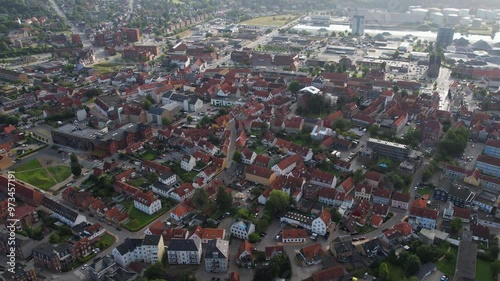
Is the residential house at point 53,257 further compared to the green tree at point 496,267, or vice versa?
the residential house at point 53,257

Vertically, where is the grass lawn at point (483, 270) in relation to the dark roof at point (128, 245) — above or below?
below

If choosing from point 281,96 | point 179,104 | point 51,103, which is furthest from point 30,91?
point 281,96

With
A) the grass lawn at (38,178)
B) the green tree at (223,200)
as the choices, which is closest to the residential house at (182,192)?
the green tree at (223,200)

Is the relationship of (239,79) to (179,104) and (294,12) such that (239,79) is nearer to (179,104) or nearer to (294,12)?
(179,104)

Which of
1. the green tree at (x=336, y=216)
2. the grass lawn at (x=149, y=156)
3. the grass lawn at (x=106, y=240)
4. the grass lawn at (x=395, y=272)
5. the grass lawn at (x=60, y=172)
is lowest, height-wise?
the grass lawn at (x=395, y=272)

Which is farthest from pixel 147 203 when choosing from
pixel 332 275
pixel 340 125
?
pixel 340 125

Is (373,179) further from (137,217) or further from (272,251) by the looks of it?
(137,217)

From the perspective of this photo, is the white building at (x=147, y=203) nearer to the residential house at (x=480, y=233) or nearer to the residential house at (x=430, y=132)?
the residential house at (x=480, y=233)
